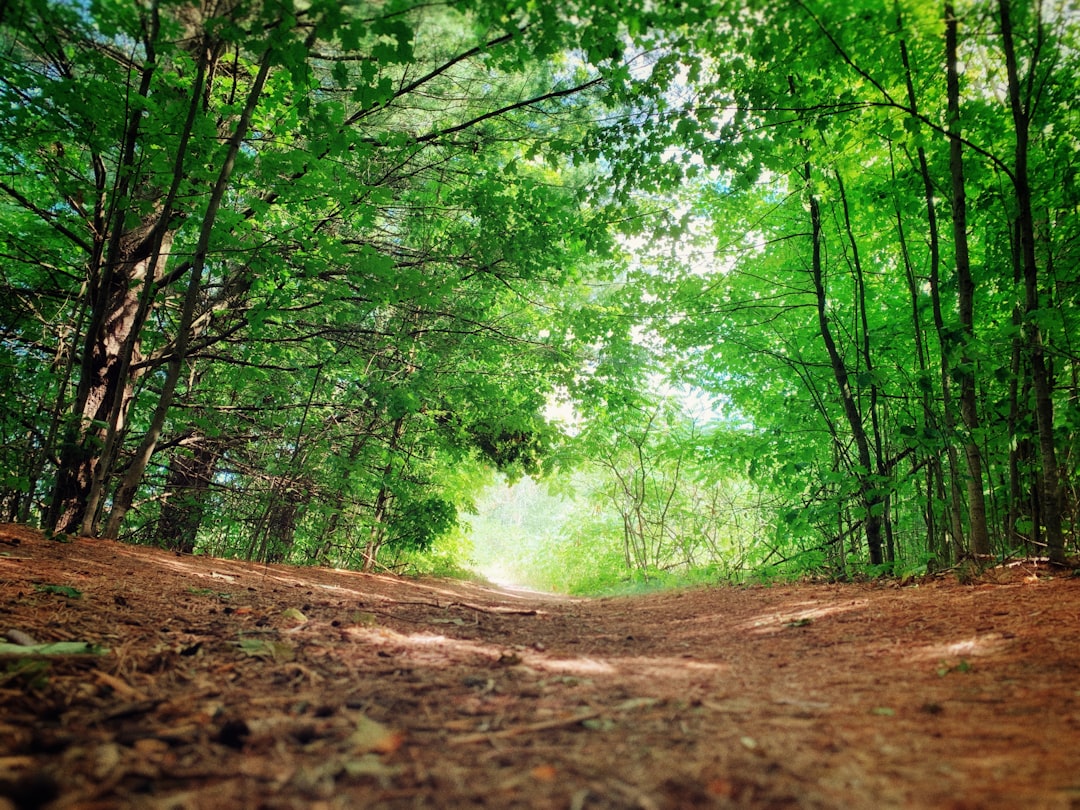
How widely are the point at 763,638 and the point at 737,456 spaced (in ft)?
11.5

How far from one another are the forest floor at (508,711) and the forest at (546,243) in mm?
2059

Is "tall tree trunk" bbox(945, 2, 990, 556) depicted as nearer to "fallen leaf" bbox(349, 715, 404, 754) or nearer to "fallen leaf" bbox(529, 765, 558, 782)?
"fallen leaf" bbox(529, 765, 558, 782)

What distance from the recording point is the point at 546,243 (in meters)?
5.38

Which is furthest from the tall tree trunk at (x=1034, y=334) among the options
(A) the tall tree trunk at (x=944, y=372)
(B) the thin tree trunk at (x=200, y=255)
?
(B) the thin tree trunk at (x=200, y=255)

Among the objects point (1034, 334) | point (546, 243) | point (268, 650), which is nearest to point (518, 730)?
point (268, 650)

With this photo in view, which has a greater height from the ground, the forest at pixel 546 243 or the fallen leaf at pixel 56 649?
the forest at pixel 546 243

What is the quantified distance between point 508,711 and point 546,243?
15.4 ft

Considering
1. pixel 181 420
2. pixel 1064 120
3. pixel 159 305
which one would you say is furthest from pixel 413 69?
pixel 1064 120

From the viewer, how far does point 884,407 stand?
219 inches

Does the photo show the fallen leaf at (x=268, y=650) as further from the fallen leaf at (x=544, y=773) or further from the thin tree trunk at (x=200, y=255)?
the thin tree trunk at (x=200, y=255)

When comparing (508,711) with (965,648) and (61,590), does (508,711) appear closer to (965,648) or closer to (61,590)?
(965,648)

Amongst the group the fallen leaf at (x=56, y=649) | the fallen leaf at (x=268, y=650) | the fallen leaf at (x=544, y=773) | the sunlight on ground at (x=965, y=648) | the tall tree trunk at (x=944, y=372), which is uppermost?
the tall tree trunk at (x=944, y=372)

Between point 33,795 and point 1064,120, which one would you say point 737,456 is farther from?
point 33,795

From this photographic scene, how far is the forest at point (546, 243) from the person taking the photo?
3525 millimetres
